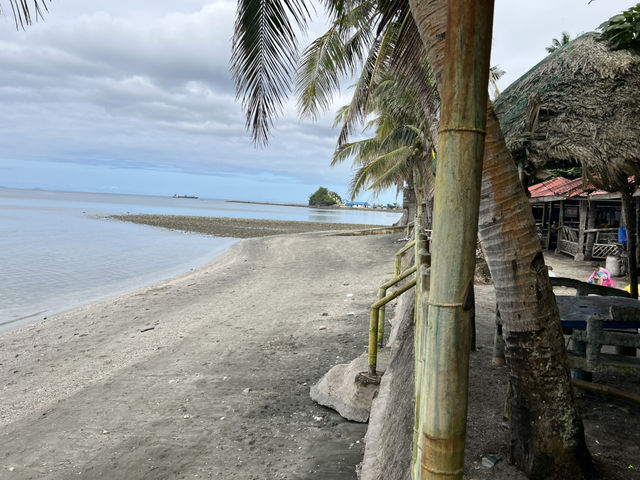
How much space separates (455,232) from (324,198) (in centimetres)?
13708

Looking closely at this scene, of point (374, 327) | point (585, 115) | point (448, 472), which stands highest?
point (585, 115)

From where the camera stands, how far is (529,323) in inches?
93.8

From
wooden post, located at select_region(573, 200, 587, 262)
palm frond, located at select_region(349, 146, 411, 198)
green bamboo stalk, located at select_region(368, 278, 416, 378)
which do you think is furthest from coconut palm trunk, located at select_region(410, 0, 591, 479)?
palm frond, located at select_region(349, 146, 411, 198)

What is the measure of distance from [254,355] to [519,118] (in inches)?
198

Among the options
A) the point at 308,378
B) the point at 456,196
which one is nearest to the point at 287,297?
the point at 308,378

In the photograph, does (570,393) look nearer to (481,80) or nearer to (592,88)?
(481,80)

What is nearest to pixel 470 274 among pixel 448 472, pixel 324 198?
pixel 448 472

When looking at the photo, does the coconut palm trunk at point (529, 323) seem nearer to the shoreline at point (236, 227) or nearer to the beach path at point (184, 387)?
the beach path at point (184, 387)

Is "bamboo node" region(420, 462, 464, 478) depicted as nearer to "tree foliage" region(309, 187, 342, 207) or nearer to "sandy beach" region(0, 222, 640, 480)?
"sandy beach" region(0, 222, 640, 480)

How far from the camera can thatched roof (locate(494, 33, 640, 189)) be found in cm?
417

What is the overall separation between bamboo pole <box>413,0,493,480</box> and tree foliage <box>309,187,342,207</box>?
436 feet

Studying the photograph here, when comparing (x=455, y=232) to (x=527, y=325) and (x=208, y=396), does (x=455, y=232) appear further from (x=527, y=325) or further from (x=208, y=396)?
(x=208, y=396)

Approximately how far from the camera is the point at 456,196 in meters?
1.49

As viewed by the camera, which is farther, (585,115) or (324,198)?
(324,198)
